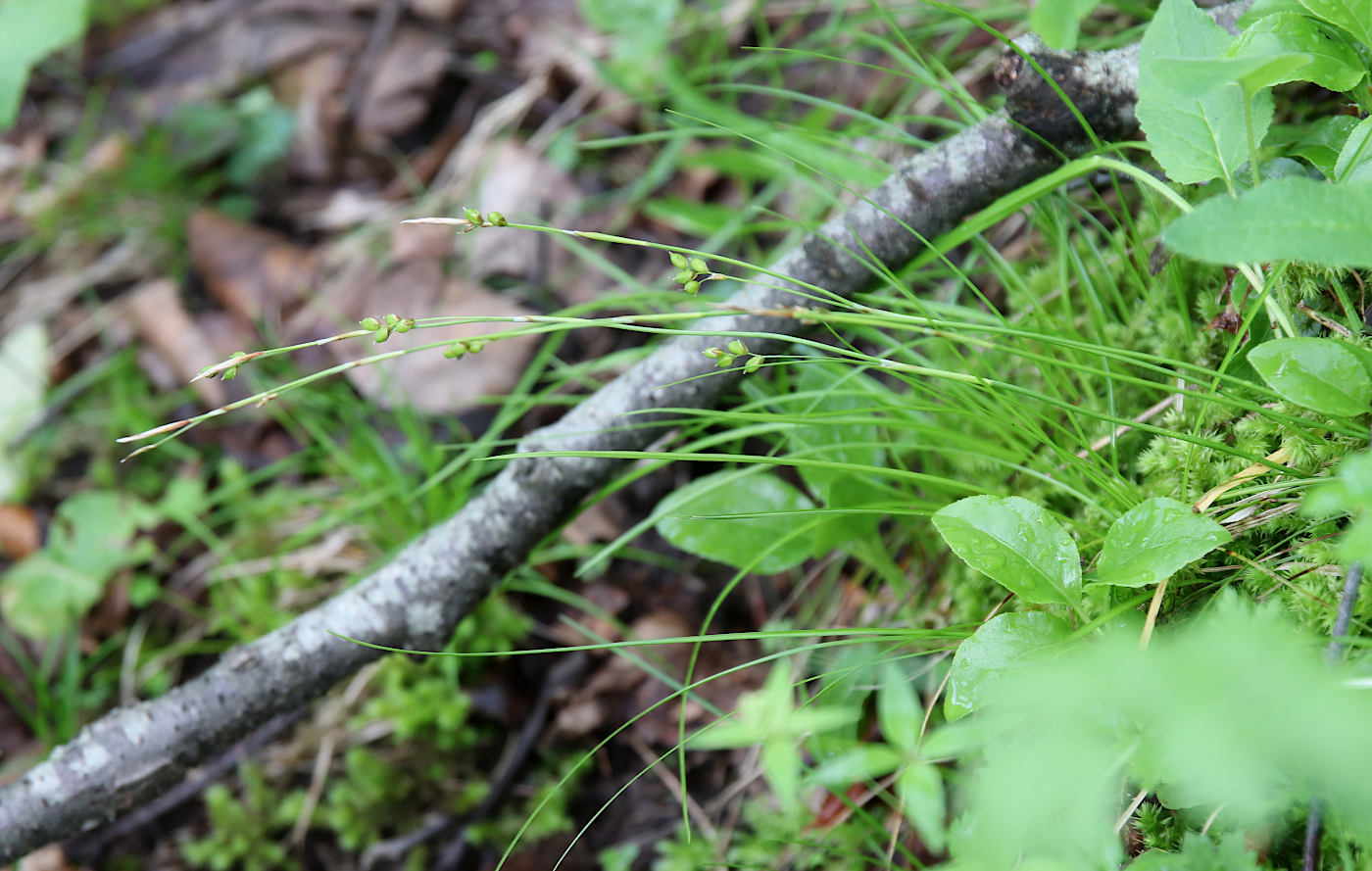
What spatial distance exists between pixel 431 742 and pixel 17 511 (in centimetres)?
169

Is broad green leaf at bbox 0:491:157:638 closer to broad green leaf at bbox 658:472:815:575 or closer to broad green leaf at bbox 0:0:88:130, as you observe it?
broad green leaf at bbox 0:0:88:130

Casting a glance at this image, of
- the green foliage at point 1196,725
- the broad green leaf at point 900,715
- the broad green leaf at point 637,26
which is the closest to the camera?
the green foliage at point 1196,725

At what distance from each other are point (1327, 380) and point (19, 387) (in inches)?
133

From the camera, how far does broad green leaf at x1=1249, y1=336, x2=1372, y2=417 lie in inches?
36.7

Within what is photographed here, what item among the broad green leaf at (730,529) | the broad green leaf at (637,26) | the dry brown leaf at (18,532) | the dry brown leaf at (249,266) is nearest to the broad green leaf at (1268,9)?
the broad green leaf at (730,529)

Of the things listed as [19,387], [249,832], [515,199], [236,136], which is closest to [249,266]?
[236,136]

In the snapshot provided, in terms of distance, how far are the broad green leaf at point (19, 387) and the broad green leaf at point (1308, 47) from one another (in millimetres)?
3216

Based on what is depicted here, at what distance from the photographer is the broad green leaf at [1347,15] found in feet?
3.35

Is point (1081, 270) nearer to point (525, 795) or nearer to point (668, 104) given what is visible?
point (668, 104)

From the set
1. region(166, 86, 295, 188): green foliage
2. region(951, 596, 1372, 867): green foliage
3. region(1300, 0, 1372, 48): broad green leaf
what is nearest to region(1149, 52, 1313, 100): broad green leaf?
region(1300, 0, 1372, 48): broad green leaf

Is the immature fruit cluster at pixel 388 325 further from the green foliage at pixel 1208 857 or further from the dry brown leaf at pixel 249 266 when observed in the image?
the dry brown leaf at pixel 249 266

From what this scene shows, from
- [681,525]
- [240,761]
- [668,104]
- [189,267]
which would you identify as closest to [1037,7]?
[681,525]

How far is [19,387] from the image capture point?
2588mm

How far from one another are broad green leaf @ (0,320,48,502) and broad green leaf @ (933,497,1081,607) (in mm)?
2810
